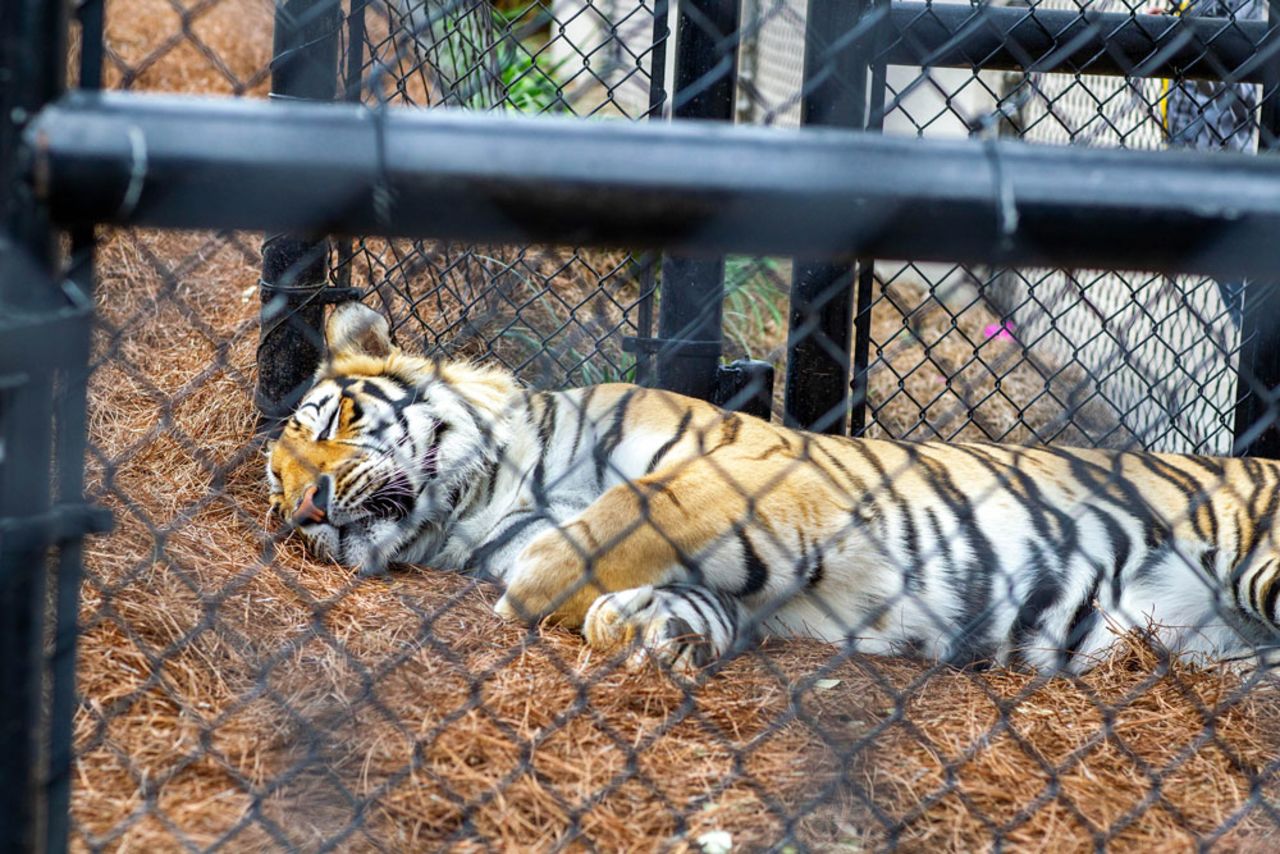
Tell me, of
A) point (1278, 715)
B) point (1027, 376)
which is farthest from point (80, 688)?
point (1027, 376)

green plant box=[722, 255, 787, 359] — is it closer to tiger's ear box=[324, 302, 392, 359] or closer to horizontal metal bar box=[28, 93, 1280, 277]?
tiger's ear box=[324, 302, 392, 359]

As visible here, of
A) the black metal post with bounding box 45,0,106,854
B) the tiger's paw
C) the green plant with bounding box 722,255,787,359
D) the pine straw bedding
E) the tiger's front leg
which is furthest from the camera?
the green plant with bounding box 722,255,787,359

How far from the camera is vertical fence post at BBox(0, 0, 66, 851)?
112 cm

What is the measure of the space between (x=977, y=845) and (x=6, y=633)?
1.31m

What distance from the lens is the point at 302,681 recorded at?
214cm

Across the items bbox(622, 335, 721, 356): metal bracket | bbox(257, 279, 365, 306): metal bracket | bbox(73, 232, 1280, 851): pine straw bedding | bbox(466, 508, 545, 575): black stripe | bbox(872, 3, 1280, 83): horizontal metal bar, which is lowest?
bbox(73, 232, 1280, 851): pine straw bedding

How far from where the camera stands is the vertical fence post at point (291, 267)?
2.79m

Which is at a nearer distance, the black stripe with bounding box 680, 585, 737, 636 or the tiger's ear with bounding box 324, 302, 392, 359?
the black stripe with bounding box 680, 585, 737, 636

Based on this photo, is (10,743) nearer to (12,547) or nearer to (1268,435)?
(12,547)

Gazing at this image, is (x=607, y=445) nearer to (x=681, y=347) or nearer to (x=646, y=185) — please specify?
(x=681, y=347)

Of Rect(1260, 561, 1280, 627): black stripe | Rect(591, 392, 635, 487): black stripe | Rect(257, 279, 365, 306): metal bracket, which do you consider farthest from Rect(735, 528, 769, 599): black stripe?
Rect(257, 279, 365, 306): metal bracket

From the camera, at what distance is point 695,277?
3074 millimetres

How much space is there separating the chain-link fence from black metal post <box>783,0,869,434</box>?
0.02 metres

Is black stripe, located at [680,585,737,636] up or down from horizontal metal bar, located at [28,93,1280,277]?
down
